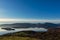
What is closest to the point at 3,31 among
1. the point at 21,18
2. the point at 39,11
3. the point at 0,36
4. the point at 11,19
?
the point at 0,36

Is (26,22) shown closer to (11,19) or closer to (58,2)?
(11,19)

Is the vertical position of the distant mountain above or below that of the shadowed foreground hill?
above

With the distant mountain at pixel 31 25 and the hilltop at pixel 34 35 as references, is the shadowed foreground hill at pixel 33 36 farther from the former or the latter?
the distant mountain at pixel 31 25

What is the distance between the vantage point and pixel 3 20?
5.63 feet

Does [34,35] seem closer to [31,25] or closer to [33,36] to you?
[33,36]

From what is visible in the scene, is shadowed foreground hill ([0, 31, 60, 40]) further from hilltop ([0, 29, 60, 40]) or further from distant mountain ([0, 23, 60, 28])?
distant mountain ([0, 23, 60, 28])

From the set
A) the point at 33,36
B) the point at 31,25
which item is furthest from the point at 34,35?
the point at 31,25

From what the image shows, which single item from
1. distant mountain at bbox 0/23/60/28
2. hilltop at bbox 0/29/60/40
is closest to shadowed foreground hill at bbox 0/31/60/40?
hilltop at bbox 0/29/60/40

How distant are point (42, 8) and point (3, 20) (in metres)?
0.61

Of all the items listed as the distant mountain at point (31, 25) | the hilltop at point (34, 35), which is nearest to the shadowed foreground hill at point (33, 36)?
the hilltop at point (34, 35)

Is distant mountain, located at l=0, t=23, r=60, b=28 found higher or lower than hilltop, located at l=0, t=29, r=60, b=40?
higher

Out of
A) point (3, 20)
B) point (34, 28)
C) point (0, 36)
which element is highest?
point (3, 20)

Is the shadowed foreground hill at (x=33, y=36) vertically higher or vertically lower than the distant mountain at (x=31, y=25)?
lower

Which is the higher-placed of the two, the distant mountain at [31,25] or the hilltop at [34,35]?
the distant mountain at [31,25]
